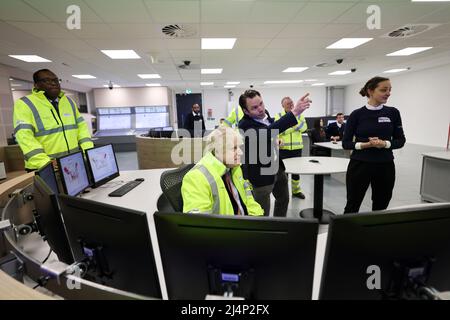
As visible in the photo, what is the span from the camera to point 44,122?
198 centimetres

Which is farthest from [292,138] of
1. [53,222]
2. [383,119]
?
[53,222]

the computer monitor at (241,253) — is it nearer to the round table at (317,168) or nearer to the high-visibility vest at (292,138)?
the round table at (317,168)

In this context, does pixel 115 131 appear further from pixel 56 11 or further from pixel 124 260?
pixel 124 260

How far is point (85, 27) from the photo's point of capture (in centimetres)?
360

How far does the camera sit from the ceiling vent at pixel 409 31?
4.07 m

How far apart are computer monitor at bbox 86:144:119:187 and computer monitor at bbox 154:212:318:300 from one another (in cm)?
162

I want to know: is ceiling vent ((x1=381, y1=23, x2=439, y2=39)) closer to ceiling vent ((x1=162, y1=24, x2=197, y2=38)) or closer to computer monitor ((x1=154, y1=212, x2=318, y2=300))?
ceiling vent ((x1=162, y1=24, x2=197, y2=38))

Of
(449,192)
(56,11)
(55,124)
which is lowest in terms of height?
(449,192)

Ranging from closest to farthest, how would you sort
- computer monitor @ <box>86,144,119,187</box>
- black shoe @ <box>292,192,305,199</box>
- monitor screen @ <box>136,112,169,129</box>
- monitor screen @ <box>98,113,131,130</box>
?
computer monitor @ <box>86,144,119,187</box>
black shoe @ <box>292,192,305,199</box>
monitor screen @ <box>98,113,131,130</box>
monitor screen @ <box>136,112,169,129</box>

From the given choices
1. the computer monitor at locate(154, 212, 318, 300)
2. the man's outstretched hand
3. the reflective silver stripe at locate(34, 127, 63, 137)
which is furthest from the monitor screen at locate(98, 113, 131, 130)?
the computer monitor at locate(154, 212, 318, 300)

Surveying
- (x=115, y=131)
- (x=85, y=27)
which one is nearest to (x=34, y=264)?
(x=85, y=27)

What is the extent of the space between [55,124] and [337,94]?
48.3 ft

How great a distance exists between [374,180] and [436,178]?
214 cm

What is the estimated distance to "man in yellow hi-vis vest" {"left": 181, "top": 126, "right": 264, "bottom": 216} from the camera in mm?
1167
